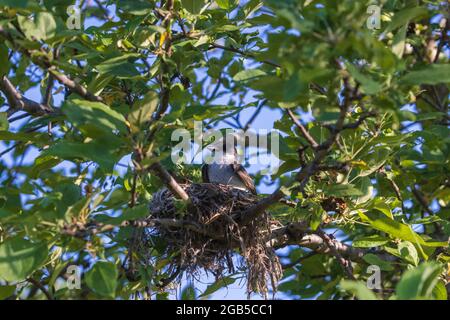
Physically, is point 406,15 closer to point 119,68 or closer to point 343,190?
point 343,190

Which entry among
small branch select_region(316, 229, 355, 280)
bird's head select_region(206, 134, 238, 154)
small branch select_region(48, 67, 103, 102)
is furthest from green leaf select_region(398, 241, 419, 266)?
bird's head select_region(206, 134, 238, 154)

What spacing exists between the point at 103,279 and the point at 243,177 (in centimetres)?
291

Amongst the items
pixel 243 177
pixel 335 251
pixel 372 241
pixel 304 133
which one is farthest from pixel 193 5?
pixel 243 177

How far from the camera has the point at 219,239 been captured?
16.3 feet

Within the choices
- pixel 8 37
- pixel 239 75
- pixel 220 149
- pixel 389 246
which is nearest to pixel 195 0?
pixel 239 75

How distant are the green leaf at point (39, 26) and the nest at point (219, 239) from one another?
156cm

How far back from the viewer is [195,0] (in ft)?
13.9

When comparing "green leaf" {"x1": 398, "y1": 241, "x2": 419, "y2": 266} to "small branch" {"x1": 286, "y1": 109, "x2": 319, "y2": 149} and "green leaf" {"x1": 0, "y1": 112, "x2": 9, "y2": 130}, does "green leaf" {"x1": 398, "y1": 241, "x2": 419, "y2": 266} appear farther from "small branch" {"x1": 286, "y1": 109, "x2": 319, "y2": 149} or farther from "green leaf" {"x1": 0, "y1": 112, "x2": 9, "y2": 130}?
"green leaf" {"x1": 0, "y1": 112, "x2": 9, "y2": 130}

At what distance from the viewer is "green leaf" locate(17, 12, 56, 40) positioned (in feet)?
11.6

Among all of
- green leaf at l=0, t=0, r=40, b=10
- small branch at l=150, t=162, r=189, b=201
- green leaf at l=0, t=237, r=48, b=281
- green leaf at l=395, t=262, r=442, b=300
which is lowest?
green leaf at l=395, t=262, r=442, b=300

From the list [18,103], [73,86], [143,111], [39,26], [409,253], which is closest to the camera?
[143,111]

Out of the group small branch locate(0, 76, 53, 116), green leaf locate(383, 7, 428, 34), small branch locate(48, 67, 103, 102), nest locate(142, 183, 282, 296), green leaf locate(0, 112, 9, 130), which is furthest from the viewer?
nest locate(142, 183, 282, 296)

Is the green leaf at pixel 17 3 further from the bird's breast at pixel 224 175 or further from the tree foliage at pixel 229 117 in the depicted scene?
the bird's breast at pixel 224 175

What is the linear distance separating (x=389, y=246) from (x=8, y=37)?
8.60ft
